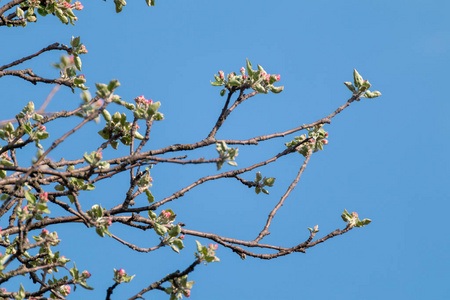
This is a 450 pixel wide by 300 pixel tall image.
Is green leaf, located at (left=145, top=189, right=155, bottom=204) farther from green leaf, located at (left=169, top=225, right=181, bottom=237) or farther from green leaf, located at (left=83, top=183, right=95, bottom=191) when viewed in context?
green leaf, located at (left=83, top=183, right=95, bottom=191)

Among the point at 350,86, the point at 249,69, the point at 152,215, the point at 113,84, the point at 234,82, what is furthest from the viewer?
A: the point at 350,86

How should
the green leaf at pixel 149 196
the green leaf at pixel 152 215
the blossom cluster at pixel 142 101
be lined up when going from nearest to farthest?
the blossom cluster at pixel 142 101, the green leaf at pixel 152 215, the green leaf at pixel 149 196

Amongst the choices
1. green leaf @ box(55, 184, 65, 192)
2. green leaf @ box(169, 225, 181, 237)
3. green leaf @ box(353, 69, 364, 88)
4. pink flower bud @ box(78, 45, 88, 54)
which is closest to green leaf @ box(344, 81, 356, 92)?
green leaf @ box(353, 69, 364, 88)

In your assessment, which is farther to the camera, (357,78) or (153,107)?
(357,78)

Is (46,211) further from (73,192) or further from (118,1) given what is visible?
(118,1)

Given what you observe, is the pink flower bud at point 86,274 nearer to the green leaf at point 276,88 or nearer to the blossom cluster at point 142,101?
the blossom cluster at point 142,101

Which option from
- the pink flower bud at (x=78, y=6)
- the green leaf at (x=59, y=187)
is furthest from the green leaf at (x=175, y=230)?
the pink flower bud at (x=78, y=6)

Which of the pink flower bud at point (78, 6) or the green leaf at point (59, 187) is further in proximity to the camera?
the pink flower bud at point (78, 6)

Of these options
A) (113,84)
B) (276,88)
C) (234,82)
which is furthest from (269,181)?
(113,84)

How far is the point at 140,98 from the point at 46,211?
1.38 m

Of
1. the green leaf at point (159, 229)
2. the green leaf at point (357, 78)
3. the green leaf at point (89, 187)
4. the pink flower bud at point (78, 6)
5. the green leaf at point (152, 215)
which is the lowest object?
the green leaf at point (159, 229)

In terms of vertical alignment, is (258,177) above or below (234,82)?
below

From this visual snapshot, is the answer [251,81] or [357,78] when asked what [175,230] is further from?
[357,78]

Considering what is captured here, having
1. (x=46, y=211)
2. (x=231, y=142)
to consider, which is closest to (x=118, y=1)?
(x=231, y=142)
